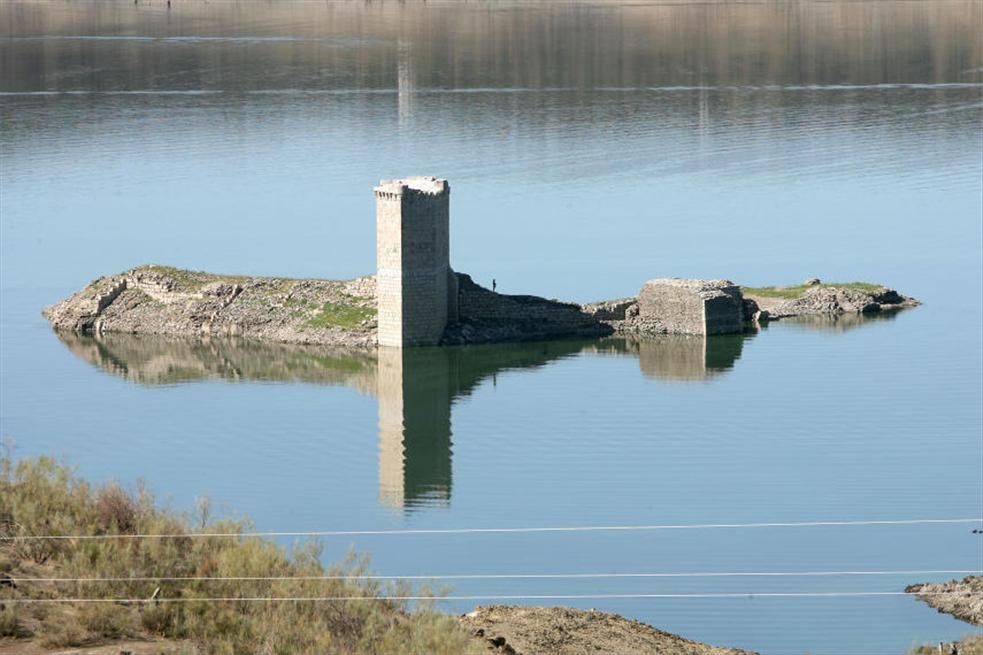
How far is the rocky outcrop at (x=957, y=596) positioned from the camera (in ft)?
76.5

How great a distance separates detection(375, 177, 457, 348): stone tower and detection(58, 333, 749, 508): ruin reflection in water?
1.53ft

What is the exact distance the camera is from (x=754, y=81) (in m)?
83.8

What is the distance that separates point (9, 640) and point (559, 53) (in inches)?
3033

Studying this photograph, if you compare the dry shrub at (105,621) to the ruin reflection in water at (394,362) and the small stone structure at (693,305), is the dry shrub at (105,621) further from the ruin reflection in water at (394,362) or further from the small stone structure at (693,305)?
the small stone structure at (693,305)

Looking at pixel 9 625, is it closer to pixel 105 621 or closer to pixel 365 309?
pixel 105 621

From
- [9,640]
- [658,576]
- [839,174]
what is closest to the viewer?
[9,640]

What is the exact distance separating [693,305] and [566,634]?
21.8m

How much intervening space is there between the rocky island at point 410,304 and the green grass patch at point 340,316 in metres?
0.02

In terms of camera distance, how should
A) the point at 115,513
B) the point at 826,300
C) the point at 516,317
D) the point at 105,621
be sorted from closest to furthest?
the point at 105,621 → the point at 115,513 → the point at 516,317 → the point at 826,300

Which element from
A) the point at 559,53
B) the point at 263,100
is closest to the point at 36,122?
the point at 263,100

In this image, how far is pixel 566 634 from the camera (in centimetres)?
1962

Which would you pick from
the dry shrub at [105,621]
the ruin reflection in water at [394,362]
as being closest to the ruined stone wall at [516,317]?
the ruin reflection in water at [394,362]

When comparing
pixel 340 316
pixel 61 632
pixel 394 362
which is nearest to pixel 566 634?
pixel 61 632

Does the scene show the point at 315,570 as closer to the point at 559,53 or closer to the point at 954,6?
the point at 559,53
